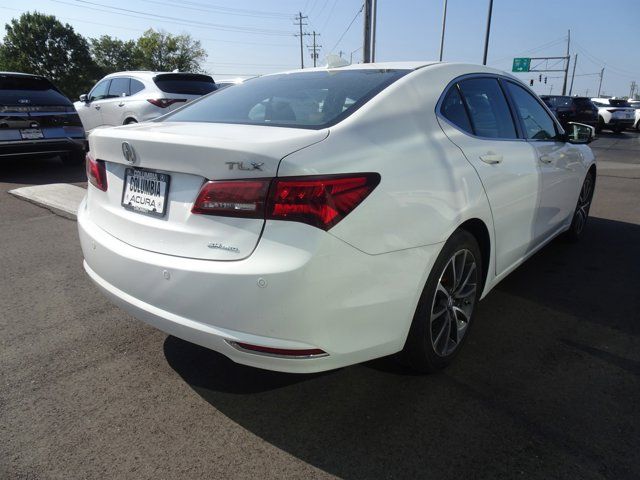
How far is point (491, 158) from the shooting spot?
8.98 feet

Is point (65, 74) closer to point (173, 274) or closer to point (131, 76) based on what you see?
point (131, 76)

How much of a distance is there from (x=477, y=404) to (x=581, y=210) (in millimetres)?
3445

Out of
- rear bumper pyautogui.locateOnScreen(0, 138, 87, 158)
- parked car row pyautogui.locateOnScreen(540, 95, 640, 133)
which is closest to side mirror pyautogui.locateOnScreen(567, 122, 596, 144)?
rear bumper pyautogui.locateOnScreen(0, 138, 87, 158)

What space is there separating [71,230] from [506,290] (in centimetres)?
448

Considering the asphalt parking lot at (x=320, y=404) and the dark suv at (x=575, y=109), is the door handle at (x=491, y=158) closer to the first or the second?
the asphalt parking lot at (x=320, y=404)

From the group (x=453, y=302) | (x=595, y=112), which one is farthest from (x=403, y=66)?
(x=595, y=112)

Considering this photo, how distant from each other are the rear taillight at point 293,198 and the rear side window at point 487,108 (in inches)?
50.6

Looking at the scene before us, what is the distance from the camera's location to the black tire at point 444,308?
2.29 meters

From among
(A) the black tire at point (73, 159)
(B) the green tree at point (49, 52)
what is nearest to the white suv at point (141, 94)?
(A) the black tire at point (73, 159)

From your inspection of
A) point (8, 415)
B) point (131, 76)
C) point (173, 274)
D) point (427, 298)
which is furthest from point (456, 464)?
point (131, 76)

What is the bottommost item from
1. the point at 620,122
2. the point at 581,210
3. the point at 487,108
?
the point at 620,122

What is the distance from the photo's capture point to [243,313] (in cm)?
184

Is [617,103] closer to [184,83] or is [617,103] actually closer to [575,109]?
[575,109]

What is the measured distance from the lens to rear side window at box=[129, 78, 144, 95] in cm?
974
